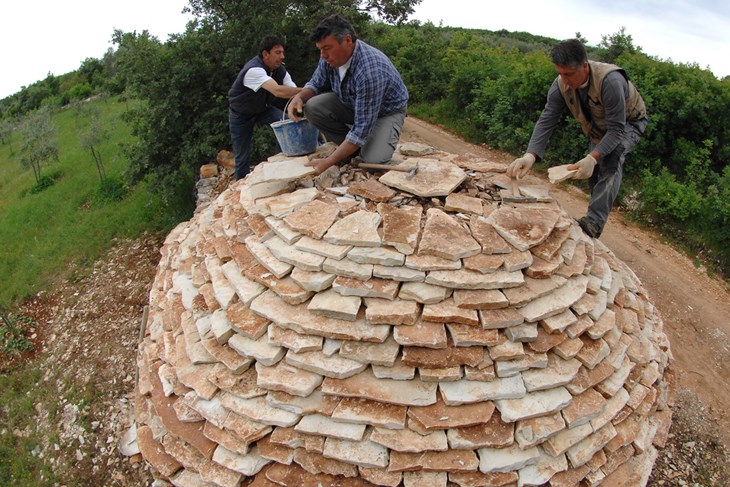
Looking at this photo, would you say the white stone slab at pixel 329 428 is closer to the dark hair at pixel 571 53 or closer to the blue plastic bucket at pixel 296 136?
the blue plastic bucket at pixel 296 136

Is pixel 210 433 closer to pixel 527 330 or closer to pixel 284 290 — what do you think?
pixel 284 290

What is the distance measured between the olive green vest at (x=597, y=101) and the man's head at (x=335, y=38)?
1.64 meters

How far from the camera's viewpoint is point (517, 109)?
9070 mm

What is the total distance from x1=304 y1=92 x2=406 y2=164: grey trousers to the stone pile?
2.01ft

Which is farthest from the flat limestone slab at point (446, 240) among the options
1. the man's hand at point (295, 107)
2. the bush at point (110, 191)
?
the bush at point (110, 191)

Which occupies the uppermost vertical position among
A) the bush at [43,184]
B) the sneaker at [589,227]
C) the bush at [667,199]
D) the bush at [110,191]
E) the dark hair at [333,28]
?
the dark hair at [333,28]

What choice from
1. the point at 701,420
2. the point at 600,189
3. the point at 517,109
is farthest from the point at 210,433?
the point at 517,109

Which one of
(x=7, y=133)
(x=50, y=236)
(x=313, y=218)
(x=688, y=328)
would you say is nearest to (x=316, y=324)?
(x=313, y=218)

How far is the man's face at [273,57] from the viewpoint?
468cm

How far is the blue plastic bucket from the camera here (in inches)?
150

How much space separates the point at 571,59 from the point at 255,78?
3094 millimetres

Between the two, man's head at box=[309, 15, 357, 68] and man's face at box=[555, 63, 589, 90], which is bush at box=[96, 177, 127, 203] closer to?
man's head at box=[309, 15, 357, 68]

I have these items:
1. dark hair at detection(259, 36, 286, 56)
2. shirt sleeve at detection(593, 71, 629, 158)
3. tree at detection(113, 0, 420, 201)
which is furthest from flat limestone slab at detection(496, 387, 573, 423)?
tree at detection(113, 0, 420, 201)

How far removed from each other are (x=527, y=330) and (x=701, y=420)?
2.49m
